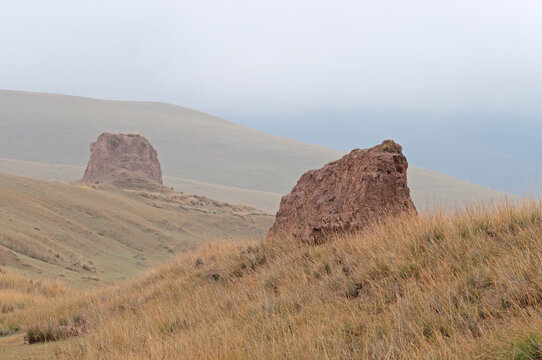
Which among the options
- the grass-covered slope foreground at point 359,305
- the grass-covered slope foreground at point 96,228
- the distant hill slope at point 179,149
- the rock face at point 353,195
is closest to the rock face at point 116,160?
the grass-covered slope foreground at point 96,228

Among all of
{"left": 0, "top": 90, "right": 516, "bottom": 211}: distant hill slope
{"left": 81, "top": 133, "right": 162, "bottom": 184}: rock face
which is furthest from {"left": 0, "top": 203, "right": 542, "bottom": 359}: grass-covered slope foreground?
{"left": 0, "top": 90, "right": 516, "bottom": 211}: distant hill slope

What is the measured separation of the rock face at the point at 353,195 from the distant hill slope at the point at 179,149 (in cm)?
8001

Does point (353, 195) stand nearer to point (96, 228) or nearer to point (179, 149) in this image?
point (96, 228)

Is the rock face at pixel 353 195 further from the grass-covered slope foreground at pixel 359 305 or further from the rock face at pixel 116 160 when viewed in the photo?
the rock face at pixel 116 160

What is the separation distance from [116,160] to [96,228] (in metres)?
18.0

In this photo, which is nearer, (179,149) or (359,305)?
(359,305)

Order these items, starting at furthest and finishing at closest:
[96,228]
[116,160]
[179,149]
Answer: [179,149]
[116,160]
[96,228]

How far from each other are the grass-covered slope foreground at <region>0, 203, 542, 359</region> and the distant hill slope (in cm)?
8167

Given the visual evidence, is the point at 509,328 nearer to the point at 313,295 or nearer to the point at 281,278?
the point at 313,295

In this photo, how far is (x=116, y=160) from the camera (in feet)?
152

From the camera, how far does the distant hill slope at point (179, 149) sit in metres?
106

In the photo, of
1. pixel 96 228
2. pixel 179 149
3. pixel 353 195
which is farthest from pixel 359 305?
pixel 179 149

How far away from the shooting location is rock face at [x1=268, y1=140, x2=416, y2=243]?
8695mm

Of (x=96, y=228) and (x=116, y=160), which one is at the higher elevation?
(x=116, y=160)
